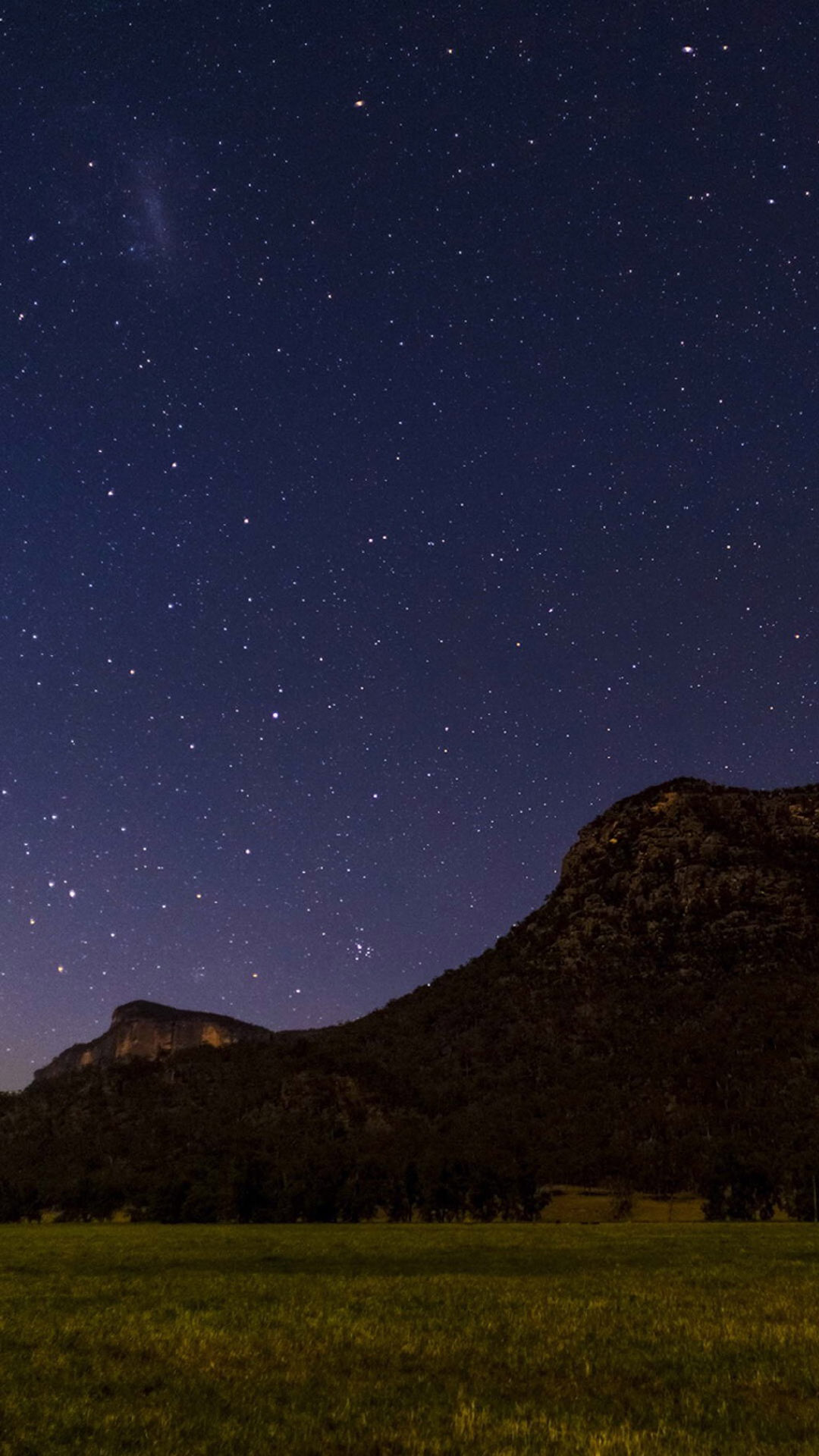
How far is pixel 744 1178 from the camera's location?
3248 inches

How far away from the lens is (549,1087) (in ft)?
468

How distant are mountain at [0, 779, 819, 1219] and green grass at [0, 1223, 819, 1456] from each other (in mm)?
70106

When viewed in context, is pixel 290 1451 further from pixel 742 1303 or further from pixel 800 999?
pixel 800 999

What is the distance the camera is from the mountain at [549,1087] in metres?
86.4

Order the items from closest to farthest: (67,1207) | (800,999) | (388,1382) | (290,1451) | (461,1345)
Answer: (290,1451)
(388,1382)
(461,1345)
(67,1207)
(800,999)

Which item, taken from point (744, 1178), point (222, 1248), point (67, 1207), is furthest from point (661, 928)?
point (222, 1248)

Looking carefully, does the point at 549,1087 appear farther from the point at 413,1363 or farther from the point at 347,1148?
the point at 413,1363

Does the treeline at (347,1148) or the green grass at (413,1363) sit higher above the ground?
the green grass at (413,1363)

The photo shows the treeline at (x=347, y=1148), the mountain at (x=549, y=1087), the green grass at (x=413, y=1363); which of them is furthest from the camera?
the mountain at (x=549, y=1087)

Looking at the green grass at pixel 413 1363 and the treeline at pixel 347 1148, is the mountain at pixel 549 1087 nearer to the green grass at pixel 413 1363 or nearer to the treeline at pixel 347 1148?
the treeline at pixel 347 1148

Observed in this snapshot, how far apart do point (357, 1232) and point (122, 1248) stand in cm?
1938

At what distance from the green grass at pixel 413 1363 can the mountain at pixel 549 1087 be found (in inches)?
2760

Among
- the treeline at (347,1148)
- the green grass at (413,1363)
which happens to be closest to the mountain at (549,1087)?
the treeline at (347,1148)

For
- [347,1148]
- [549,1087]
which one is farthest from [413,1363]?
[549,1087]
